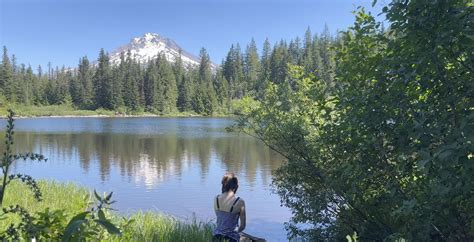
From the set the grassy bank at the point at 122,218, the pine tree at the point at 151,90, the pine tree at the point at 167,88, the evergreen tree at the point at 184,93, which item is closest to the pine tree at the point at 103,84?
the pine tree at the point at 151,90

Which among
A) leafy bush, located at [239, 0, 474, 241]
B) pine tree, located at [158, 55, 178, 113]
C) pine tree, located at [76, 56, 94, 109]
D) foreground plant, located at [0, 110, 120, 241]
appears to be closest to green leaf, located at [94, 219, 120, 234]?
foreground plant, located at [0, 110, 120, 241]

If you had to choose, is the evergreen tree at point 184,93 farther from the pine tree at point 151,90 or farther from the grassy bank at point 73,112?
the pine tree at point 151,90

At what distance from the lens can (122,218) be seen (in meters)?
8.32

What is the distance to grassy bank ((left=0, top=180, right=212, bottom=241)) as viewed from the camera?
13.9 feet

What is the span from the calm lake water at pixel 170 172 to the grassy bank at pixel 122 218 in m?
1.99

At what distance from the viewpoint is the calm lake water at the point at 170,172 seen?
15523 millimetres

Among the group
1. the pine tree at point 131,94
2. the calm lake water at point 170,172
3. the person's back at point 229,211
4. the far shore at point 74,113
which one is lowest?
the calm lake water at point 170,172

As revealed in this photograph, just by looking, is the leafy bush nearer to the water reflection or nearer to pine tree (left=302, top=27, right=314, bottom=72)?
the water reflection

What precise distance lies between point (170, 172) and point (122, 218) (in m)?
16.0

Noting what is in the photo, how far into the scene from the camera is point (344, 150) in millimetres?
5953

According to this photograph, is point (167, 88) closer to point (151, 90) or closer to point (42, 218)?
point (151, 90)

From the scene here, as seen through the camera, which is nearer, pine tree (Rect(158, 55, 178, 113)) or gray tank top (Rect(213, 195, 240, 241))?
gray tank top (Rect(213, 195, 240, 241))

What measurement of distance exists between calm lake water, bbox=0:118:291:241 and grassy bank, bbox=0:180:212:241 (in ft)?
6.52

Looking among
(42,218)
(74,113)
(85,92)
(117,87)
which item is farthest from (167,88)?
(42,218)
